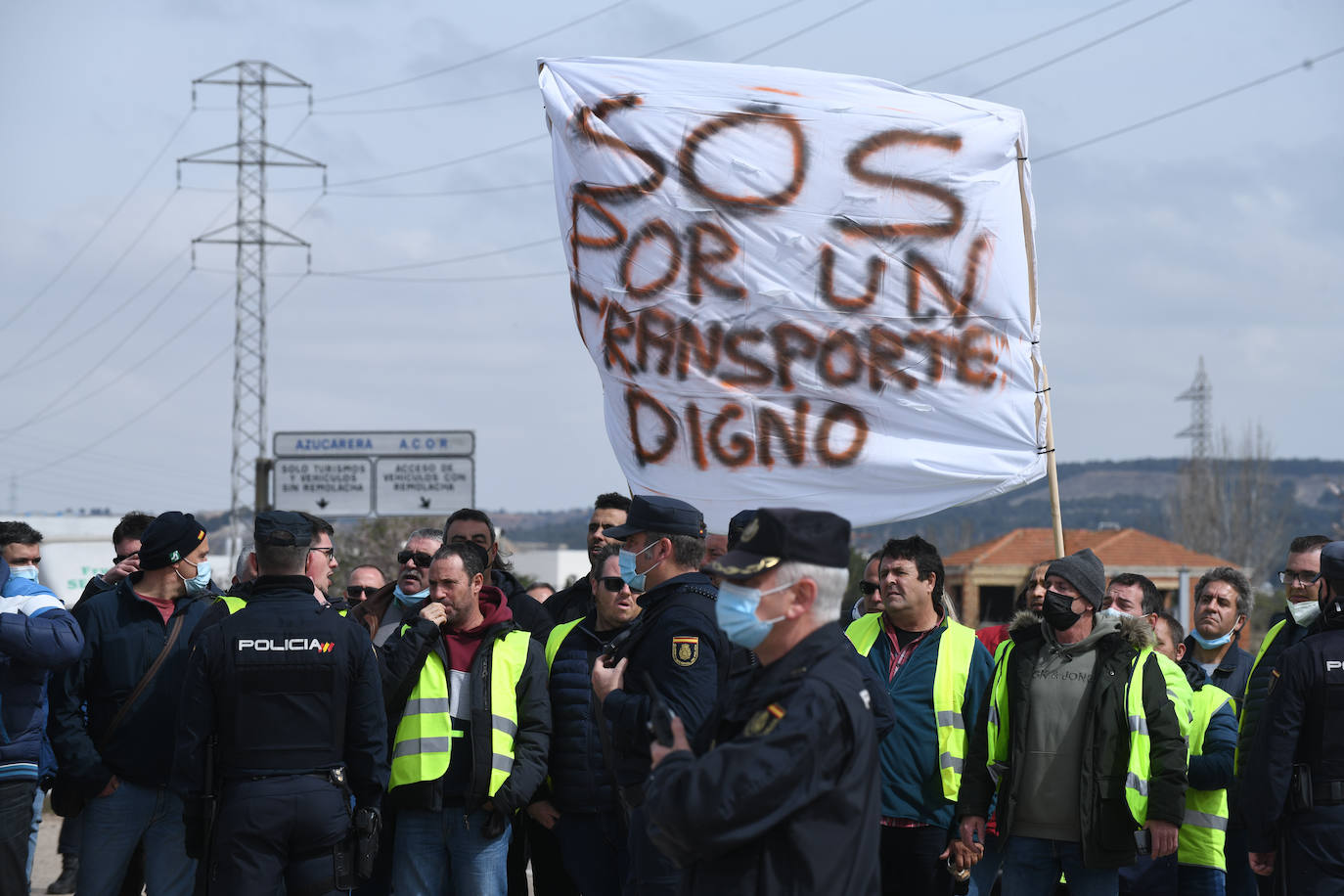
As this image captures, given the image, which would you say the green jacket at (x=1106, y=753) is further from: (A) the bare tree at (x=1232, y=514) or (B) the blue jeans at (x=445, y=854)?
(A) the bare tree at (x=1232, y=514)

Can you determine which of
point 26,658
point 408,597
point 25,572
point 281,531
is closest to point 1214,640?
point 408,597

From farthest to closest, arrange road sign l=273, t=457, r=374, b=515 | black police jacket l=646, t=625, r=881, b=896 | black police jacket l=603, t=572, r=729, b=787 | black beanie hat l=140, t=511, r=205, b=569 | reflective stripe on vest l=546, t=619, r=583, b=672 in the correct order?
road sign l=273, t=457, r=374, b=515 < reflective stripe on vest l=546, t=619, r=583, b=672 < black beanie hat l=140, t=511, r=205, b=569 < black police jacket l=603, t=572, r=729, b=787 < black police jacket l=646, t=625, r=881, b=896

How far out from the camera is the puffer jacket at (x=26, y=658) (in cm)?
632

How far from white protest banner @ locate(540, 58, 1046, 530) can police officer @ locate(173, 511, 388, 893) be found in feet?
8.40

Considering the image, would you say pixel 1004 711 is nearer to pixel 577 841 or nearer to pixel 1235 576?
pixel 577 841

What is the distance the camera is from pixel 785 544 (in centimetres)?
392

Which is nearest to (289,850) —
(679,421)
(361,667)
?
(361,667)

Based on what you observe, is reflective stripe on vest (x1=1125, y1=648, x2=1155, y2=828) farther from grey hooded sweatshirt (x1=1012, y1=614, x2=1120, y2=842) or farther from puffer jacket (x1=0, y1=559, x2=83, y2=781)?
puffer jacket (x1=0, y1=559, x2=83, y2=781)

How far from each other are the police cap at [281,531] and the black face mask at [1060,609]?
10.7 ft

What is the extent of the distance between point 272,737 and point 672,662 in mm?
1657

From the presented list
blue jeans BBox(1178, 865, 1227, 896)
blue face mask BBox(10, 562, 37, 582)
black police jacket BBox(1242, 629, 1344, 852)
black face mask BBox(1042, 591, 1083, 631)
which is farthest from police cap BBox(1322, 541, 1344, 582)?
Answer: blue face mask BBox(10, 562, 37, 582)

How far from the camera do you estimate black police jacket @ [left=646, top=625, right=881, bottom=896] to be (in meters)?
3.60

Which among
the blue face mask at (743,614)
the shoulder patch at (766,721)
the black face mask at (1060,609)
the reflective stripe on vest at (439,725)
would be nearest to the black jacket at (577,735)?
the reflective stripe on vest at (439,725)

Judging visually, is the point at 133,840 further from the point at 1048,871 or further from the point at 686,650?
the point at 1048,871
